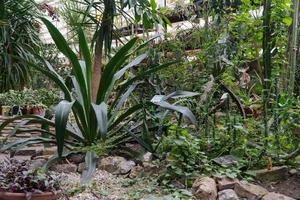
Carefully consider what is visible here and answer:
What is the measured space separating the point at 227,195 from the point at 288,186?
0.43 metres

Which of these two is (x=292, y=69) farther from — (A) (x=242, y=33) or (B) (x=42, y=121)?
(B) (x=42, y=121)

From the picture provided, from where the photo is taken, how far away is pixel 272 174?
82.6 inches

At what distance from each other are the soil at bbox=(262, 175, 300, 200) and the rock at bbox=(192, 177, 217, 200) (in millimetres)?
359

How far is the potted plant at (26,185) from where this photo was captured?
5.26 feet

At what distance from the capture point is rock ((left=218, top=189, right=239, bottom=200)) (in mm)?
1825

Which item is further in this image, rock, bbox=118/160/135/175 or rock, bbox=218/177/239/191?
rock, bbox=118/160/135/175

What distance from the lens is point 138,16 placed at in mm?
3463

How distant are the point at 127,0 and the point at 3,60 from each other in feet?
7.92

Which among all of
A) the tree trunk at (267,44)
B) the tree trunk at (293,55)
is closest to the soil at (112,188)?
the tree trunk at (267,44)

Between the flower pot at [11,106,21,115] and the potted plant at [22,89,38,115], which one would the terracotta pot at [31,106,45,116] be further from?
the flower pot at [11,106,21,115]

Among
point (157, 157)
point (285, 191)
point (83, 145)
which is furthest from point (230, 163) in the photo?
point (83, 145)

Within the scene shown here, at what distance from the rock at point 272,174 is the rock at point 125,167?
31.7 inches

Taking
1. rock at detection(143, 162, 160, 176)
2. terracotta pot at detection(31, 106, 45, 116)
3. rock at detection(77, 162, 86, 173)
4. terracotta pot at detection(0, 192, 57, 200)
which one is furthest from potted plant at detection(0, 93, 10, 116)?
terracotta pot at detection(0, 192, 57, 200)

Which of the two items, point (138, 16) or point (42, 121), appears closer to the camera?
point (42, 121)
